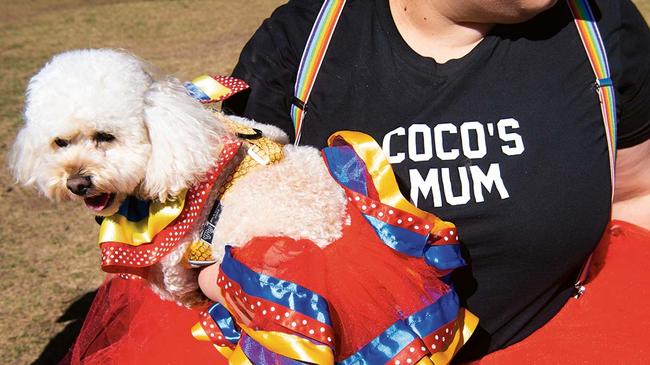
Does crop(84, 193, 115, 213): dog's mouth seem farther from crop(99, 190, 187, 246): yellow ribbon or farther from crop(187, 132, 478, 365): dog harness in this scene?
crop(187, 132, 478, 365): dog harness

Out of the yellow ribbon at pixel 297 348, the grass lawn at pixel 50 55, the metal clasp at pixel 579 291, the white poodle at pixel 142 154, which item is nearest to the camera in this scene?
the yellow ribbon at pixel 297 348

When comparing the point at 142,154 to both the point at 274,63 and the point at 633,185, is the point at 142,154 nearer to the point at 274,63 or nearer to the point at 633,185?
the point at 274,63

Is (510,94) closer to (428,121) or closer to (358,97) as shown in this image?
(428,121)

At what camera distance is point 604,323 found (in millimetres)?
1355

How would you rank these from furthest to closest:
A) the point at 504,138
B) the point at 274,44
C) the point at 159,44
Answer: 1. the point at 159,44
2. the point at 274,44
3. the point at 504,138

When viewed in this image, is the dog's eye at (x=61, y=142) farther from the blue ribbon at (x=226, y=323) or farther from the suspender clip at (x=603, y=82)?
the suspender clip at (x=603, y=82)

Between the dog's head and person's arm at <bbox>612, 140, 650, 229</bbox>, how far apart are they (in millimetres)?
852

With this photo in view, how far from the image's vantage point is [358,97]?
1.33 m

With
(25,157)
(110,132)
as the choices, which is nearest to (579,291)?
(110,132)

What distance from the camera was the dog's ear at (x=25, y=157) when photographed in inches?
52.7

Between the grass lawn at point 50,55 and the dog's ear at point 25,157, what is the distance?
4.14 ft

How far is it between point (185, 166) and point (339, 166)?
0.29m

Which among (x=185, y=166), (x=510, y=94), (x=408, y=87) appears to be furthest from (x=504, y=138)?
(x=185, y=166)

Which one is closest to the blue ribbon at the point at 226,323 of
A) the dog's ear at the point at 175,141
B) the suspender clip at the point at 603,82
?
A: the dog's ear at the point at 175,141
